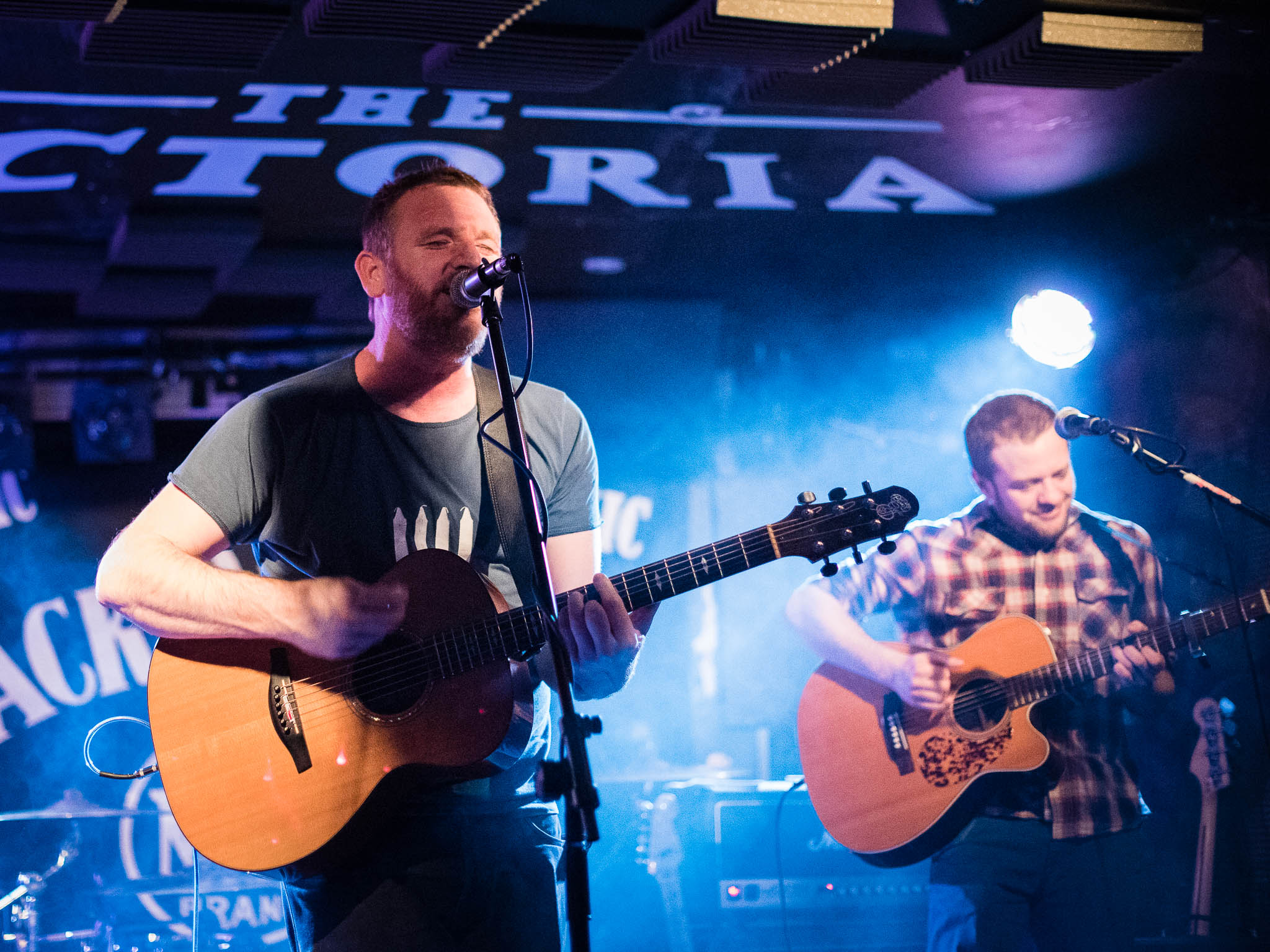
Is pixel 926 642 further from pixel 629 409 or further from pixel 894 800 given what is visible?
pixel 629 409

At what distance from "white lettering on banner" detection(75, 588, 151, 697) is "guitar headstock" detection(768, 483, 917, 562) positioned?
418cm

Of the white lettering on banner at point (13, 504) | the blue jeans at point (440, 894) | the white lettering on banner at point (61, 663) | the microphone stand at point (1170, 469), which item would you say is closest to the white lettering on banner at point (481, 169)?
the white lettering on banner at point (13, 504)

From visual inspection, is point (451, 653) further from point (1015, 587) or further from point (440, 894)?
point (1015, 587)

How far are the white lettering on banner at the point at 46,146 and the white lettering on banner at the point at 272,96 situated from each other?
21.4 inches

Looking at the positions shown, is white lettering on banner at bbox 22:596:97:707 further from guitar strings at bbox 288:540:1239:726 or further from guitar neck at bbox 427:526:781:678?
guitar neck at bbox 427:526:781:678

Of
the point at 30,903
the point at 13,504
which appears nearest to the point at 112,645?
the point at 13,504

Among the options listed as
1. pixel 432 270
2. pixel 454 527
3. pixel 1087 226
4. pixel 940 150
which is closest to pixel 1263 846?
pixel 1087 226

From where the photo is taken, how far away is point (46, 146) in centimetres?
517

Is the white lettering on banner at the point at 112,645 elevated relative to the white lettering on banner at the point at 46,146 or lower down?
lower down

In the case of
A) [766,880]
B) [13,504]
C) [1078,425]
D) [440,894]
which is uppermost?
[13,504]

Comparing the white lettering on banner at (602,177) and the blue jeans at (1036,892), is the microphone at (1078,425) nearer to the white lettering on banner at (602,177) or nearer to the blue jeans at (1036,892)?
the blue jeans at (1036,892)

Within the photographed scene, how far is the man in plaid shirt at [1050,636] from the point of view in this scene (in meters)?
3.63

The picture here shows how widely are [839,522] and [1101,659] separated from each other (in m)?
1.82

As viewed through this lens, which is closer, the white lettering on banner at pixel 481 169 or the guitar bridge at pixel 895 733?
the guitar bridge at pixel 895 733
